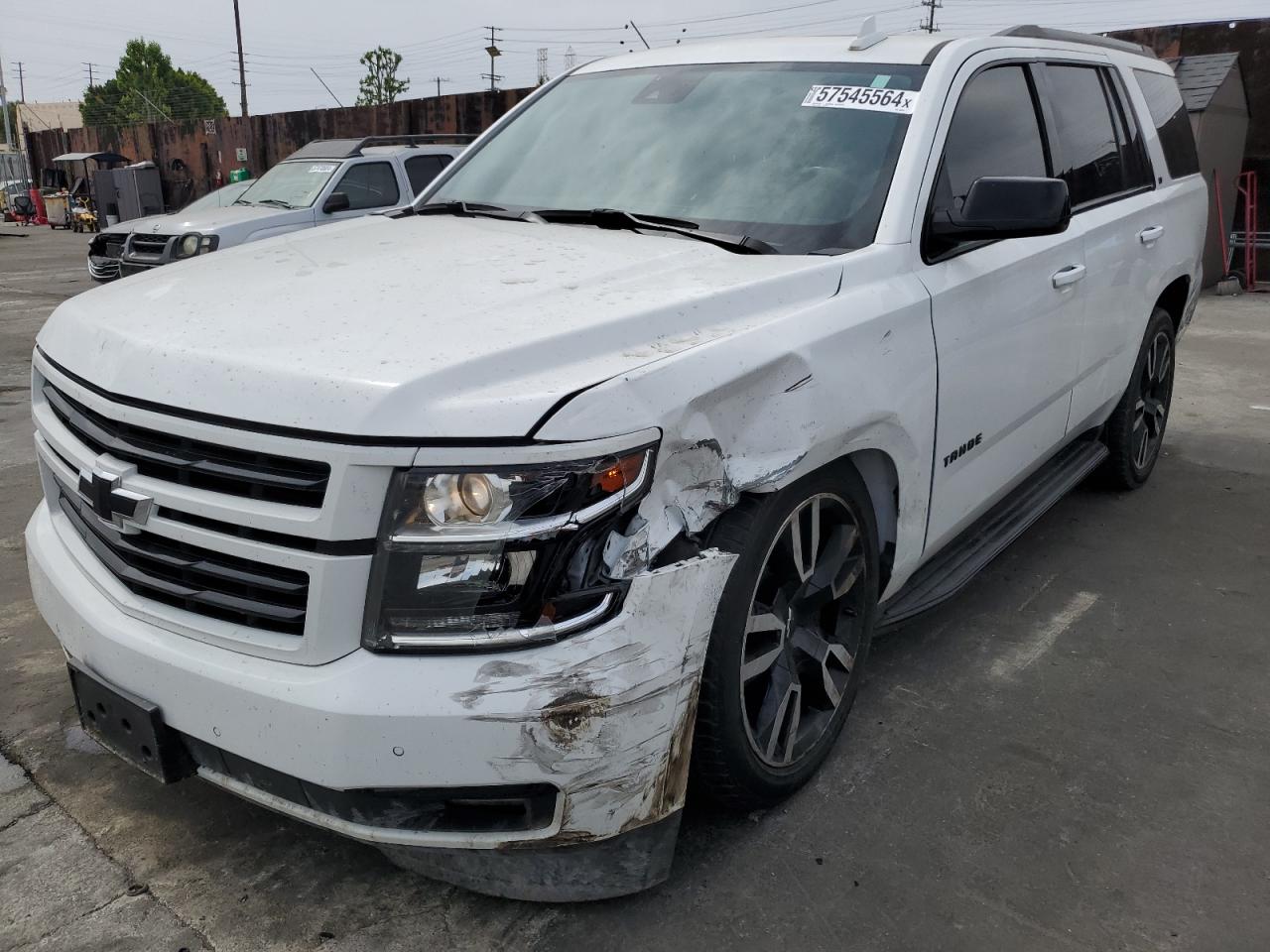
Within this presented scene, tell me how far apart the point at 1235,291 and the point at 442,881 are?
1325 centimetres

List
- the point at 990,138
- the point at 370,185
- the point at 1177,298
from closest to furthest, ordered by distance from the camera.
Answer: the point at 990,138 → the point at 1177,298 → the point at 370,185

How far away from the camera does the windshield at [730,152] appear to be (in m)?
2.85

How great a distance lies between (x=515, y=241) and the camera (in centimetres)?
280

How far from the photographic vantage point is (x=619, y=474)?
1901 mm

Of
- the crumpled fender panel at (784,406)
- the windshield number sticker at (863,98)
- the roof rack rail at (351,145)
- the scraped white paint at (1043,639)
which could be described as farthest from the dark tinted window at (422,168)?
the crumpled fender panel at (784,406)

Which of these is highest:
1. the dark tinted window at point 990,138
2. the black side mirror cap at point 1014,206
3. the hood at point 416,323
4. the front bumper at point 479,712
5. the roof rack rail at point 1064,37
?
the roof rack rail at point 1064,37

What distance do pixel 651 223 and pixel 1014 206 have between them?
3.08 ft

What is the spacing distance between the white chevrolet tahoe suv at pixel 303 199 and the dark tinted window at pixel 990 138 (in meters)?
7.89

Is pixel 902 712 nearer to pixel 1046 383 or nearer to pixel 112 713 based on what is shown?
pixel 1046 383

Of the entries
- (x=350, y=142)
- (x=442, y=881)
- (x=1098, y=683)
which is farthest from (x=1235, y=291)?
(x=442, y=881)

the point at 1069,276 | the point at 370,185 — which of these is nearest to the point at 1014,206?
the point at 1069,276

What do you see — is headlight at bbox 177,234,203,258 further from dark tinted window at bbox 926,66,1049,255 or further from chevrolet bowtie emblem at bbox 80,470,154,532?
chevrolet bowtie emblem at bbox 80,470,154,532

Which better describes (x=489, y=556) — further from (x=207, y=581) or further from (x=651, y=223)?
(x=651, y=223)

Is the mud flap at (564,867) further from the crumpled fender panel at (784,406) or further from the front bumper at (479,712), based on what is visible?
the crumpled fender panel at (784,406)
